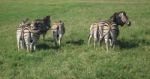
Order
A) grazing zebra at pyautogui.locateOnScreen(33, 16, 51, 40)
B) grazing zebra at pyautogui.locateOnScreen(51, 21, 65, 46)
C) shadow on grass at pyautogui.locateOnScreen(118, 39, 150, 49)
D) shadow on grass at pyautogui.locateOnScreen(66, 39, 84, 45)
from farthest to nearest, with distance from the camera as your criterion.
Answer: shadow on grass at pyautogui.locateOnScreen(66, 39, 84, 45)
grazing zebra at pyautogui.locateOnScreen(51, 21, 65, 46)
grazing zebra at pyautogui.locateOnScreen(33, 16, 51, 40)
shadow on grass at pyautogui.locateOnScreen(118, 39, 150, 49)

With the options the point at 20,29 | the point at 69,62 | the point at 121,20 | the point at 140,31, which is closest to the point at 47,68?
the point at 69,62

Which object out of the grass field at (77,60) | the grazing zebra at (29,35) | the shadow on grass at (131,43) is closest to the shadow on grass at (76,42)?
the grass field at (77,60)

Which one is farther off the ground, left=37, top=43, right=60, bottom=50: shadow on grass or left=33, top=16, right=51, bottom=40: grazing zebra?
left=33, top=16, right=51, bottom=40: grazing zebra

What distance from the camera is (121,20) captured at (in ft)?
60.3

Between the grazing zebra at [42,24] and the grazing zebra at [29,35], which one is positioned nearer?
the grazing zebra at [29,35]

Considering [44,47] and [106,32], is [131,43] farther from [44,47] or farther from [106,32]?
[44,47]

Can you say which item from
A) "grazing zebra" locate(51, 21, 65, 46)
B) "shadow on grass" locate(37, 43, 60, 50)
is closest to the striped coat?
"shadow on grass" locate(37, 43, 60, 50)

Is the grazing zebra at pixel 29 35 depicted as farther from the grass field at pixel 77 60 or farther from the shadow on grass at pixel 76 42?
the shadow on grass at pixel 76 42

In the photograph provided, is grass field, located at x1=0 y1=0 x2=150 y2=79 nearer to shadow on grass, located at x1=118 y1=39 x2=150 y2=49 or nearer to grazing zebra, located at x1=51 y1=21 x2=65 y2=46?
shadow on grass, located at x1=118 y1=39 x2=150 y2=49

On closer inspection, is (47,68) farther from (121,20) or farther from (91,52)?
(121,20)

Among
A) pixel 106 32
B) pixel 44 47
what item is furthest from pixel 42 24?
pixel 106 32

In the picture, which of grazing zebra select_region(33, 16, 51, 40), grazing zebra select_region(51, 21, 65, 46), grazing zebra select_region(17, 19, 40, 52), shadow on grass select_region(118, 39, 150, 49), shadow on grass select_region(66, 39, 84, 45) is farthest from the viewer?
shadow on grass select_region(66, 39, 84, 45)

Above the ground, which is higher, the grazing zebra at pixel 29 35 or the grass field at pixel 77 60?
the grazing zebra at pixel 29 35

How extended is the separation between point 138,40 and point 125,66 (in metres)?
5.67
